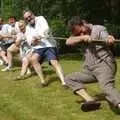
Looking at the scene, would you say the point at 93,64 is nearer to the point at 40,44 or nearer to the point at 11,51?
the point at 40,44

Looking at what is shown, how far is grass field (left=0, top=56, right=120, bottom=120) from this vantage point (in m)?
9.43

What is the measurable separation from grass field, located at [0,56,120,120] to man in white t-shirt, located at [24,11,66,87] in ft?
1.60

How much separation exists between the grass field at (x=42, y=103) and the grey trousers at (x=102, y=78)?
430 millimetres

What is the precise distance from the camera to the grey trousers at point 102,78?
8.95 metres

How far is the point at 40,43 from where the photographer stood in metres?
12.1

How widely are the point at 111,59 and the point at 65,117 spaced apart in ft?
4.38

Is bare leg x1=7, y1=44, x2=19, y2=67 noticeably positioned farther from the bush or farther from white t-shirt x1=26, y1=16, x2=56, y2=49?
the bush

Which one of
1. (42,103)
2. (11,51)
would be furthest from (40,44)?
(11,51)

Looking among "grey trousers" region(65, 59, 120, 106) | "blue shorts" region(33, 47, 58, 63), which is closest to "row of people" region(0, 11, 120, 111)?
"grey trousers" region(65, 59, 120, 106)

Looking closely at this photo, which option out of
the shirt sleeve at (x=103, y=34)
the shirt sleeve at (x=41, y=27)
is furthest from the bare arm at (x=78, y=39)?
the shirt sleeve at (x=41, y=27)

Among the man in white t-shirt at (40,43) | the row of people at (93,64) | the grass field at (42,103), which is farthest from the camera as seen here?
the man in white t-shirt at (40,43)

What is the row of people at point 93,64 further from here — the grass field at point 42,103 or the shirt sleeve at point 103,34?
the grass field at point 42,103

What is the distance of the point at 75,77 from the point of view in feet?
31.9

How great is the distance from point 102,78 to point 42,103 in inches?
69.8
